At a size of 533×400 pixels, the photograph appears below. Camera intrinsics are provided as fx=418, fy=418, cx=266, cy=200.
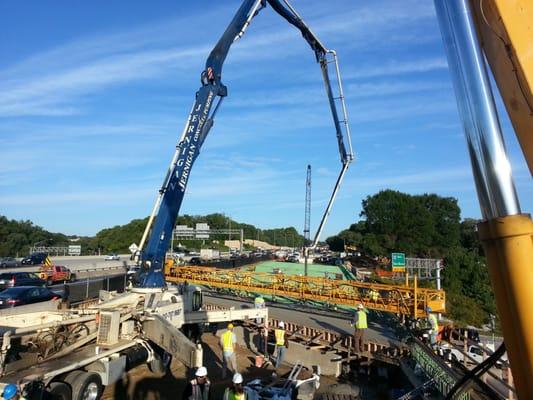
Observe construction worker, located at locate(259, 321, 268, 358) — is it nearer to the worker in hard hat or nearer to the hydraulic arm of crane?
the hydraulic arm of crane

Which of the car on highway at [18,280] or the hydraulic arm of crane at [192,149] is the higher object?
the hydraulic arm of crane at [192,149]

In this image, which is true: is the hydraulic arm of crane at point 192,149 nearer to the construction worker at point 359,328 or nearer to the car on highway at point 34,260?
the construction worker at point 359,328

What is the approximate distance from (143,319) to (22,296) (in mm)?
11559

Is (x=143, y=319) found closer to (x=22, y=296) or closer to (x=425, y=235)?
(x=22, y=296)

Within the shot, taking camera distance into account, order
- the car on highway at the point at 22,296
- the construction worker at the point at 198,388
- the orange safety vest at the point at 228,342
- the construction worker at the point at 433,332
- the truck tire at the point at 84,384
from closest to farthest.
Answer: the construction worker at the point at 198,388, the truck tire at the point at 84,384, the construction worker at the point at 433,332, the orange safety vest at the point at 228,342, the car on highway at the point at 22,296

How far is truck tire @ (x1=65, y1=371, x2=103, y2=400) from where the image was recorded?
886 cm

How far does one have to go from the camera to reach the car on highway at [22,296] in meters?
18.8

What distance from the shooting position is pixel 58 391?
8477mm

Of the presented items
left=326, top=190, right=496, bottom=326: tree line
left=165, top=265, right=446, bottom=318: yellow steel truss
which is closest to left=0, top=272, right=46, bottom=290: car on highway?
left=165, top=265, right=446, bottom=318: yellow steel truss

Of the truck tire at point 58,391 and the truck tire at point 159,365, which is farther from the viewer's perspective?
the truck tire at point 159,365

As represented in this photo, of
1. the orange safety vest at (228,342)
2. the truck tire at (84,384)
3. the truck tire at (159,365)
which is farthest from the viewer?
the orange safety vest at (228,342)

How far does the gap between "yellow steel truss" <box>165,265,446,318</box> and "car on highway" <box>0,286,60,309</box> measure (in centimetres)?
954

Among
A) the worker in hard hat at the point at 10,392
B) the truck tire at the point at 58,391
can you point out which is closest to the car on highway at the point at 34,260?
the truck tire at the point at 58,391

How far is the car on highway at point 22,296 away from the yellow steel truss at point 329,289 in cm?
954
